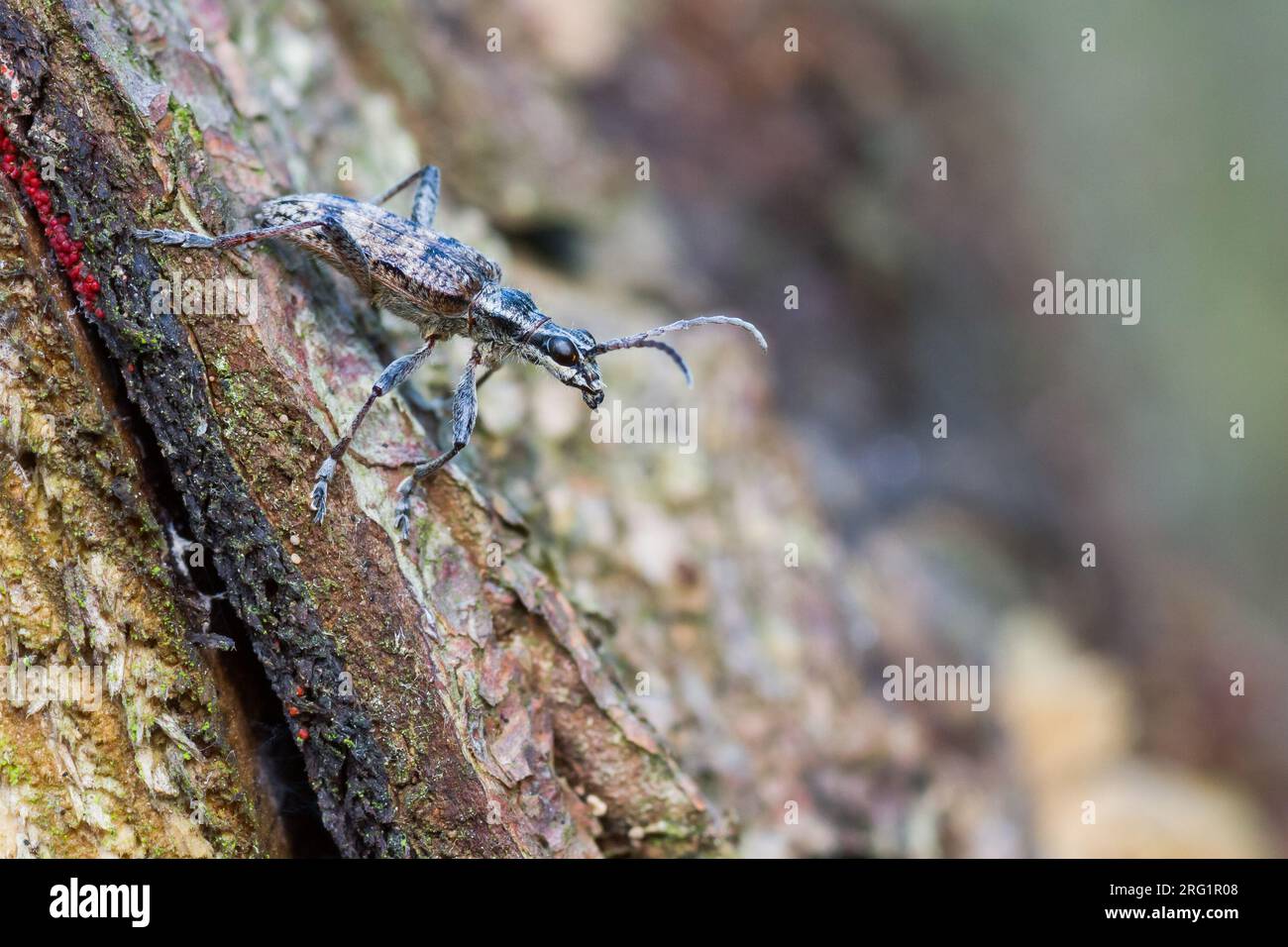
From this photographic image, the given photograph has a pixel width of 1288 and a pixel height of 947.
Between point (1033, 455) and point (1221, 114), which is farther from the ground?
point (1221, 114)

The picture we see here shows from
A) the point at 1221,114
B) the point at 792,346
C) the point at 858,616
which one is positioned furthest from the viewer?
the point at 1221,114

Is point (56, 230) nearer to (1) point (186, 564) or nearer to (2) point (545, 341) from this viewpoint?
(1) point (186, 564)

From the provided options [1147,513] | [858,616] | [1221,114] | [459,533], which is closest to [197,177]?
[459,533]

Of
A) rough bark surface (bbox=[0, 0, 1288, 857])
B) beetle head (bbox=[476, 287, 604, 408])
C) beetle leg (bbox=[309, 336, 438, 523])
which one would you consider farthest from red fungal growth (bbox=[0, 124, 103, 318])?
beetle head (bbox=[476, 287, 604, 408])

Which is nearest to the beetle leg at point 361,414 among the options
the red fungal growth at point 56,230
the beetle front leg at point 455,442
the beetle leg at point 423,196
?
the beetle front leg at point 455,442

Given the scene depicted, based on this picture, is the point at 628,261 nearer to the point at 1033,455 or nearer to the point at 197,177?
the point at 197,177

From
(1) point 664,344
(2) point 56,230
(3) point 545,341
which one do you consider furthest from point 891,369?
(2) point 56,230

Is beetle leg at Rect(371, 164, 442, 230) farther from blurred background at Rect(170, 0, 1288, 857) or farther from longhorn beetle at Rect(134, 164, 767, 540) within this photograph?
blurred background at Rect(170, 0, 1288, 857)
